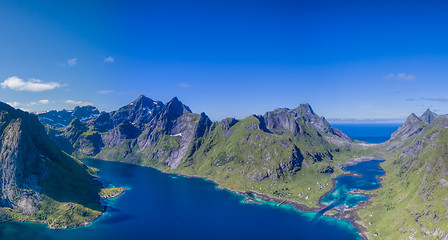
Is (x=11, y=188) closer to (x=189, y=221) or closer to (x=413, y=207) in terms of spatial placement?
(x=189, y=221)

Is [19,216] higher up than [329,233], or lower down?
higher up

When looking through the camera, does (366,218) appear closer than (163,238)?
No

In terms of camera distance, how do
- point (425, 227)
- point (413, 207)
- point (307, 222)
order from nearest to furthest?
1. point (425, 227)
2. point (413, 207)
3. point (307, 222)

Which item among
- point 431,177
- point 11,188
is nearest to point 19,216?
point 11,188

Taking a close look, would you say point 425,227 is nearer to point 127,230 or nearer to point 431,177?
point 431,177

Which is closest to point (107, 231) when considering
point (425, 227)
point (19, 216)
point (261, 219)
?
point (19, 216)

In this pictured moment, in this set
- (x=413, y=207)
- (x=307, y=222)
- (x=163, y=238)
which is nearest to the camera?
(x=163, y=238)

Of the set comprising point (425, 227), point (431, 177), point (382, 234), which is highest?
point (431, 177)

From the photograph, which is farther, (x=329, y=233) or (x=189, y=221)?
(x=189, y=221)

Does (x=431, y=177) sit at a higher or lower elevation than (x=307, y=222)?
higher
